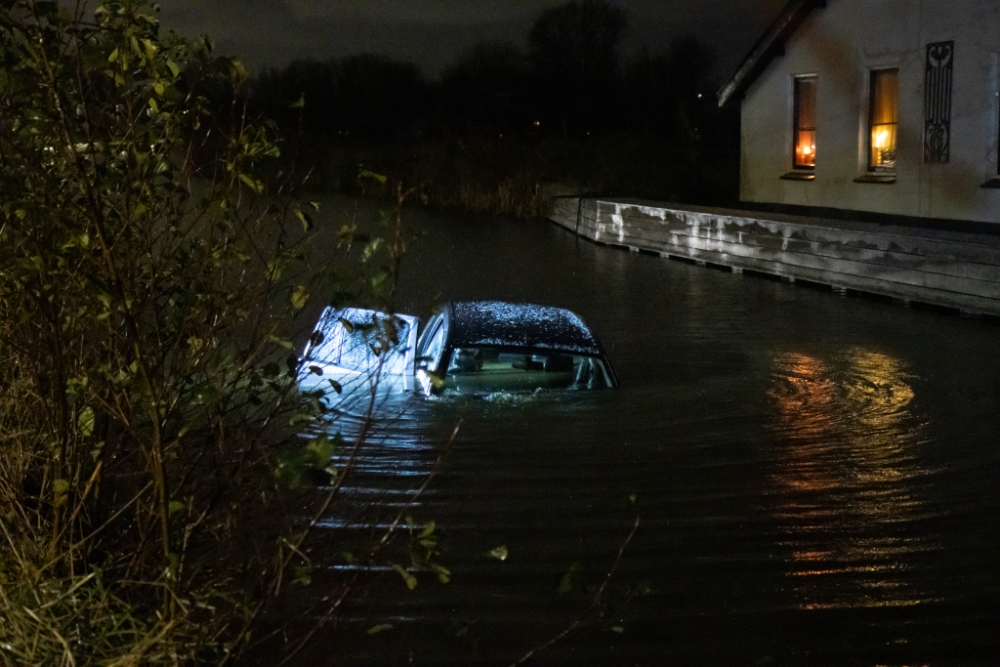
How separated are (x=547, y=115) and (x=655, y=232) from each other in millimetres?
39322

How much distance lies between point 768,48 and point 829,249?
7.73m

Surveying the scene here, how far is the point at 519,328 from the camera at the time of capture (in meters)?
9.92

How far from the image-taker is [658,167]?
3384 centimetres

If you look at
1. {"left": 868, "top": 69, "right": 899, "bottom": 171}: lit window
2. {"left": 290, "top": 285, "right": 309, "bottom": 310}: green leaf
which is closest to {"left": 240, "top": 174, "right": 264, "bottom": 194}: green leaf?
{"left": 290, "top": 285, "right": 309, "bottom": 310}: green leaf

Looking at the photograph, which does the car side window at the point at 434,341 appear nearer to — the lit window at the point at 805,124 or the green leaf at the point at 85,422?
the green leaf at the point at 85,422

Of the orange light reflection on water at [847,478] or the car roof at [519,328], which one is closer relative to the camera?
the orange light reflection on water at [847,478]

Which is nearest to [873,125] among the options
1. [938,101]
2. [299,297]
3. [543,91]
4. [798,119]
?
[938,101]

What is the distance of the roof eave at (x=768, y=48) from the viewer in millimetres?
24781

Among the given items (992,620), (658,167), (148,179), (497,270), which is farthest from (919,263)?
(658,167)

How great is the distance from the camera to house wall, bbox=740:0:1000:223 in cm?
2094

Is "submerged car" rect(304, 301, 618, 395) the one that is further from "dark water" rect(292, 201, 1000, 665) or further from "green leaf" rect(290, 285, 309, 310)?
"green leaf" rect(290, 285, 309, 310)

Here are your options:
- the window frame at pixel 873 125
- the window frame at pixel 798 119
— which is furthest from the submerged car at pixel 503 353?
the window frame at pixel 798 119

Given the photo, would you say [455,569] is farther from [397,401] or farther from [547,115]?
[547,115]

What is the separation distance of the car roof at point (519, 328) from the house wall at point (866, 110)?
42.5 ft
